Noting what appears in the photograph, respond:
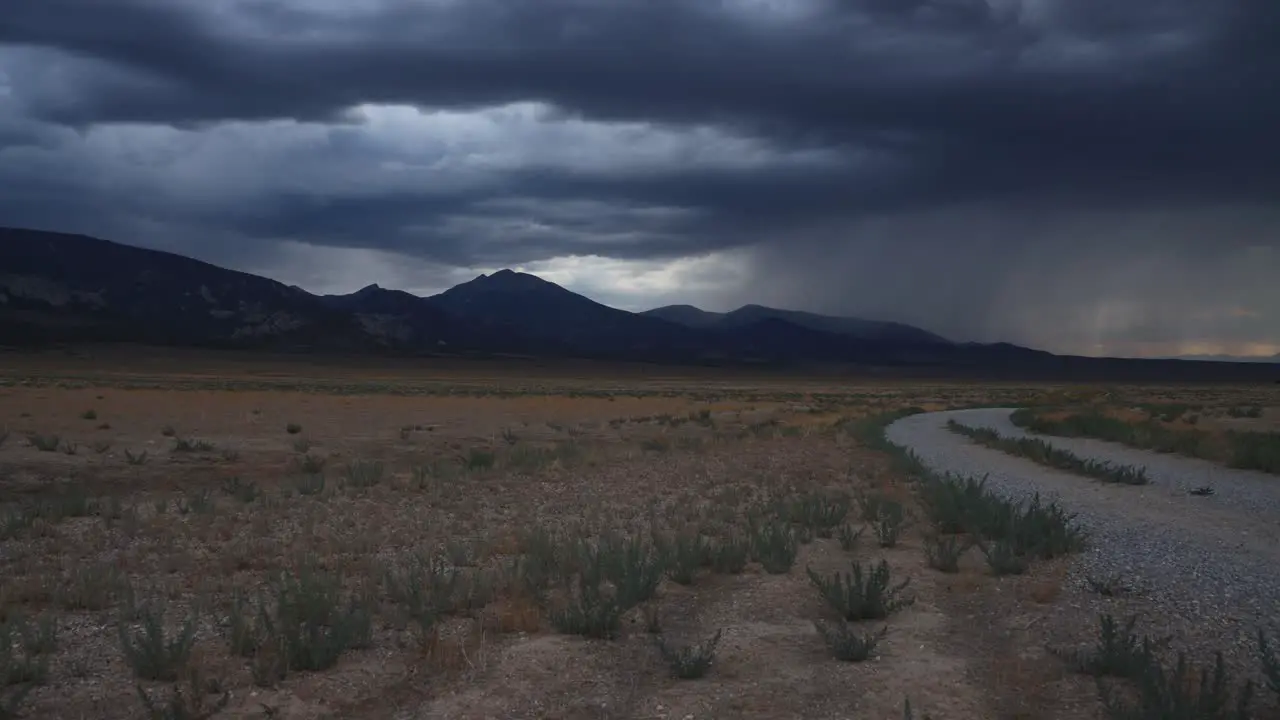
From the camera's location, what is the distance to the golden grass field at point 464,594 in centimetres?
735

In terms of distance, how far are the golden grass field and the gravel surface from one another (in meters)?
0.81

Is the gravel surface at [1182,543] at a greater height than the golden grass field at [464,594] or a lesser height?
greater

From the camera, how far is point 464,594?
33.0ft

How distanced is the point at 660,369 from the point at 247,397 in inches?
5616

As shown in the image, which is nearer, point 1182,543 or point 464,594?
point 464,594

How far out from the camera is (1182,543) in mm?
12039

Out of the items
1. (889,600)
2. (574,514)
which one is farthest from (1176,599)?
(574,514)

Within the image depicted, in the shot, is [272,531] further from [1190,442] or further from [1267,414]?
[1267,414]

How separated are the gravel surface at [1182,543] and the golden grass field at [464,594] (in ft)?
2.66

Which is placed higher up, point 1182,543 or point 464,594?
point 1182,543

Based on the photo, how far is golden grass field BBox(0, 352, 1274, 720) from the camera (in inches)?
289

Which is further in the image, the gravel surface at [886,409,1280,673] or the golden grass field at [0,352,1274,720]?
the gravel surface at [886,409,1280,673]

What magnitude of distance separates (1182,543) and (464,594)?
320 inches

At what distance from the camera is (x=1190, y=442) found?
88.4 feet
